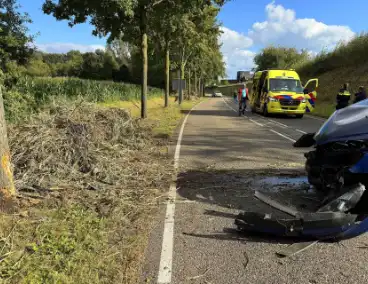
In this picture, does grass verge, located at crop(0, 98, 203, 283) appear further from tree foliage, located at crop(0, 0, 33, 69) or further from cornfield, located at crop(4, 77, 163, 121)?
tree foliage, located at crop(0, 0, 33, 69)

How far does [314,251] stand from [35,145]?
15.2 ft

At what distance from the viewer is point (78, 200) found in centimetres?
496

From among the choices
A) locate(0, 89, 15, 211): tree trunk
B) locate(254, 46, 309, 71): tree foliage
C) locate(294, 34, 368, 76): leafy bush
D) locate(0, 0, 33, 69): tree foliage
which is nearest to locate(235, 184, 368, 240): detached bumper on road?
locate(0, 89, 15, 211): tree trunk

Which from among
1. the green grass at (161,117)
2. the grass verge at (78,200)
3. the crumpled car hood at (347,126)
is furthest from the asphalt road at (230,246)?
the green grass at (161,117)

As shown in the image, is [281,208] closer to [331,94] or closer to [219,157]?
[219,157]

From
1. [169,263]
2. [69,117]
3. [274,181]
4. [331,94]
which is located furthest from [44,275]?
[331,94]

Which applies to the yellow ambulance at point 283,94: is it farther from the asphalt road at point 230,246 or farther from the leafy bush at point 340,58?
the leafy bush at point 340,58

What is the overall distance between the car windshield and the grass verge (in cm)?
1391

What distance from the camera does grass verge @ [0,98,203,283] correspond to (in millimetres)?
3240

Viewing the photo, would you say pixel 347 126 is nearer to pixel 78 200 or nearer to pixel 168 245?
pixel 168 245

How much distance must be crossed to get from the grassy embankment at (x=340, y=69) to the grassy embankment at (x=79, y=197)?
68.6 ft

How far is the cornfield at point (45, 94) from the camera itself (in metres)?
10.9

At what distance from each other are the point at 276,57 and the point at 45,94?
2369 inches

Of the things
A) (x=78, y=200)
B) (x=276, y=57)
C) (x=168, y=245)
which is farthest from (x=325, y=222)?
(x=276, y=57)
